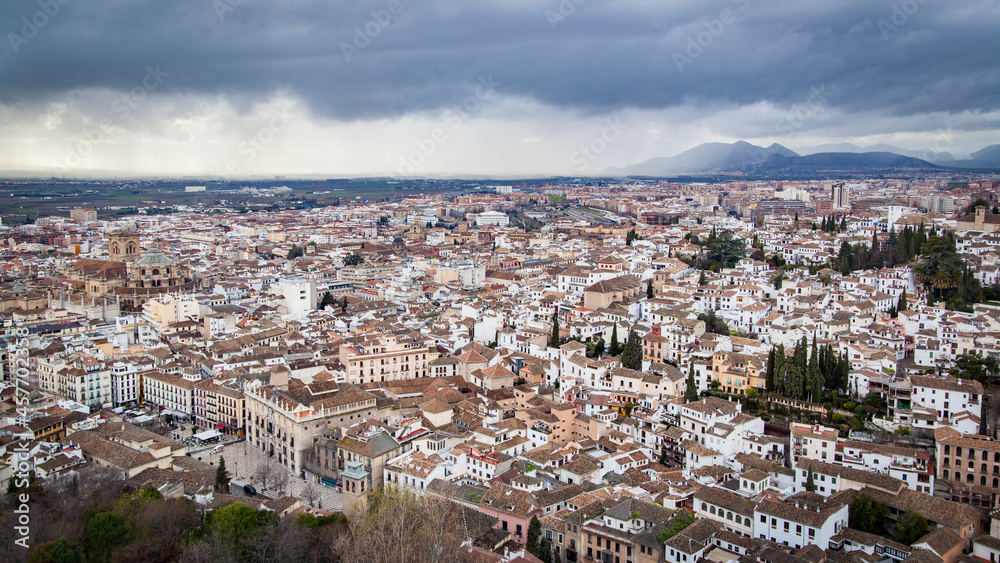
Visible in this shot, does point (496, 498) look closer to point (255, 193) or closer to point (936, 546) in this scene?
point (936, 546)

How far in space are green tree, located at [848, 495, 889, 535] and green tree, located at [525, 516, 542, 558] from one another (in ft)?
15.7

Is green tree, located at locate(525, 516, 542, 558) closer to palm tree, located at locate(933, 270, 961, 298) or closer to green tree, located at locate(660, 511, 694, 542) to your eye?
green tree, located at locate(660, 511, 694, 542)

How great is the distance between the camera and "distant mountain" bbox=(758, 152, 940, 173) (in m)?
106

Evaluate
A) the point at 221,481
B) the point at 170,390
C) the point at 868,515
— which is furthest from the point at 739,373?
the point at 170,390

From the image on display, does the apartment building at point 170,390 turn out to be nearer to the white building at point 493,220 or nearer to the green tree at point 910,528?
the green tree at point 910,528

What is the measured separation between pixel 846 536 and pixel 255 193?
97.0m

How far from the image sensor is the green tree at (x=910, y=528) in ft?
36.5

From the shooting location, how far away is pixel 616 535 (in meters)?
11.1

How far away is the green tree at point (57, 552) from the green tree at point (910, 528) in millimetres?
11513

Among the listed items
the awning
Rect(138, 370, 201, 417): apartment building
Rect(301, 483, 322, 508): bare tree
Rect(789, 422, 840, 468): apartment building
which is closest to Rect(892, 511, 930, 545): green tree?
Rect(789, 422, 840, 468): apartment building

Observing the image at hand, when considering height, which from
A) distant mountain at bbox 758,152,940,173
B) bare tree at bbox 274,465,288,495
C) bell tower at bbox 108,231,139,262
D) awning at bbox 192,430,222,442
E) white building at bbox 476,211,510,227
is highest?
distant mountain at bbox 758,152,940,173

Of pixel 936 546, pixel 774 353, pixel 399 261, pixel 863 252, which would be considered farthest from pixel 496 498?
pixel 399 261

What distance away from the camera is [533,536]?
11.2 metres

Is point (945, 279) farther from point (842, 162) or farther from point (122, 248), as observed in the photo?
point (842, 162)
